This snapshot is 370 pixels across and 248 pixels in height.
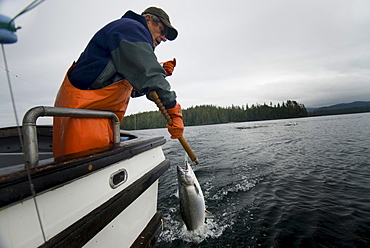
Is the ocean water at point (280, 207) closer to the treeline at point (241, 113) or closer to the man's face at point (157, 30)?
the man's face at point (157, 30)

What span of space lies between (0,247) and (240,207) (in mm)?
4544

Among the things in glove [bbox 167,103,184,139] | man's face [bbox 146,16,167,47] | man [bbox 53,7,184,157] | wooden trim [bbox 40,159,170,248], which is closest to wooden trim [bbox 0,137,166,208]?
wooden trim [bbox 40,159,170,248]

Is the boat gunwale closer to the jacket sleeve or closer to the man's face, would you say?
the jacket sleeve

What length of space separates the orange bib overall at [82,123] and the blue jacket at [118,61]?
0.09 m

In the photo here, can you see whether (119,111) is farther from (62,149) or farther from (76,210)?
(76,210)

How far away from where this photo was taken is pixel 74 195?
1.40 m

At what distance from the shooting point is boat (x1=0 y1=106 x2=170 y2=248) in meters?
1.03

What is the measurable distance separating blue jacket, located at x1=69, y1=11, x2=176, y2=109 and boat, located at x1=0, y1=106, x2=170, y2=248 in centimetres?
48

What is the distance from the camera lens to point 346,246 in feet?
10.5

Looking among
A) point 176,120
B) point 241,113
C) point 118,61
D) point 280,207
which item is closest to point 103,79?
point 118,61

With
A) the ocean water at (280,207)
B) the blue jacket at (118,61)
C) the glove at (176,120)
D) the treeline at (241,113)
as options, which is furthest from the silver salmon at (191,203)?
the treeline at (241,113)

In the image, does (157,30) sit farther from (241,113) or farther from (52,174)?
(241,113)

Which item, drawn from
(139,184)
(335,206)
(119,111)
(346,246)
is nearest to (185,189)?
(139,184)

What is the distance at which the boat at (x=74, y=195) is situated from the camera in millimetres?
1033
